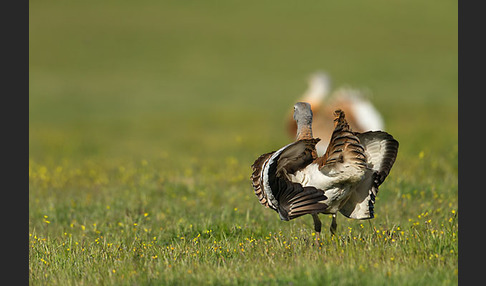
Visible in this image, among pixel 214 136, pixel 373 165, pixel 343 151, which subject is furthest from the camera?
pixel 214 136

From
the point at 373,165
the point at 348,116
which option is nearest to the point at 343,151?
the point at 373,165

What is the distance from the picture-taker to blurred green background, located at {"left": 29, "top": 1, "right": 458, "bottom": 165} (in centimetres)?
1623

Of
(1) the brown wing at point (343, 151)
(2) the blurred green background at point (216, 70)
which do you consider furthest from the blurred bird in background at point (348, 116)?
(1) the brown wing at point (343, 151)

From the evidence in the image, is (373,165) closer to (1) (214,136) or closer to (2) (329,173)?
(2) (329,173)

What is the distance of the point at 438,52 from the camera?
3475cm

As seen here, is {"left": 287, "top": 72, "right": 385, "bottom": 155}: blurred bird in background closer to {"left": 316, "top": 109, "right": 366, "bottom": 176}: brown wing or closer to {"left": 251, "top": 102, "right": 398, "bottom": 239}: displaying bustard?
{"left": 251, "top": 102, "right": 398, "bottom": 239}: displaying bustard

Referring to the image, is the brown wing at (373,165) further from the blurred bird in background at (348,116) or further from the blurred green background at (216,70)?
the blurred green background at (216,70)

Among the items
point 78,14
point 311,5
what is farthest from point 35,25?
point 311,5

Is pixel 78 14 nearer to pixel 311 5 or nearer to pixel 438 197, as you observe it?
pixel 311 5

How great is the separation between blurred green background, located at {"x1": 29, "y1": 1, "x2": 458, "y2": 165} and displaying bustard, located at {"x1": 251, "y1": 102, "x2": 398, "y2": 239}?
21.0 ft

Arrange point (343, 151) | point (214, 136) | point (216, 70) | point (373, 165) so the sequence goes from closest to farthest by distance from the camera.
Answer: point (343, 151) < point (373, 165) < point (214, 136) < point (216, 70)

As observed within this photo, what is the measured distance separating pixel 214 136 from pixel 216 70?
1529 cm

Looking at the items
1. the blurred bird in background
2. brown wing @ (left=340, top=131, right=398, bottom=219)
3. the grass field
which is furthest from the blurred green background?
brown wing @ (left=340, top=131, right=398, bottom=219)

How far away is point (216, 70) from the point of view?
1235 inches
